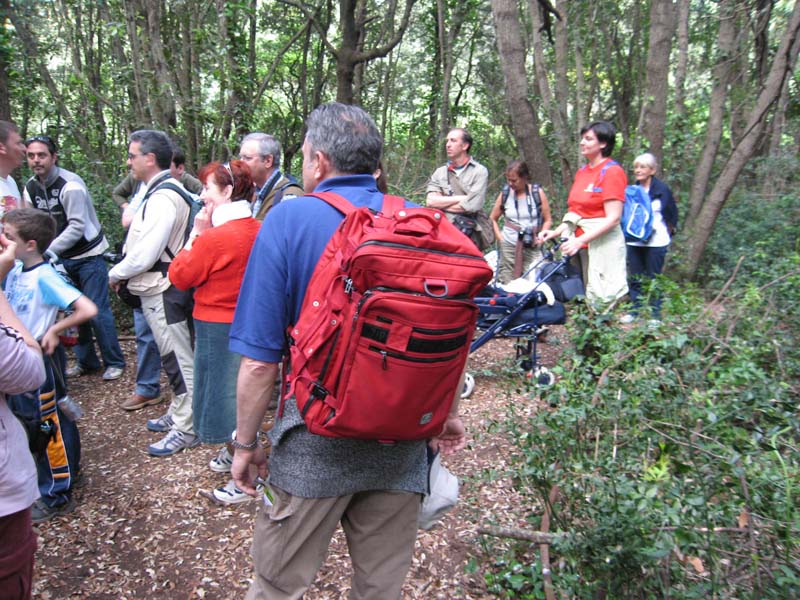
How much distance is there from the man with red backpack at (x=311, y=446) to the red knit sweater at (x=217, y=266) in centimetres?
148

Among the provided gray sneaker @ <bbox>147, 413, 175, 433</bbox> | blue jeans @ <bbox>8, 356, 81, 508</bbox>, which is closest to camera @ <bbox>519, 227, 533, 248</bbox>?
gray sneaker @ <bbox>147, 413, 175, 433</bbox>

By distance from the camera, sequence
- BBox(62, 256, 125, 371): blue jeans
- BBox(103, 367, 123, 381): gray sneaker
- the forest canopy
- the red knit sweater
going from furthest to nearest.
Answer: the forest canopy → BBox(103, 367, 123, 381): gray sneaker → BBox(62, 256, 125, 371): blue jeans → the red knit sweater

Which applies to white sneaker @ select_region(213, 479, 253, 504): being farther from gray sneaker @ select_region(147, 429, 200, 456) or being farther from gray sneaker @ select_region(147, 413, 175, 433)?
gray sneaker @ select_region(147, 413, 175, 433)

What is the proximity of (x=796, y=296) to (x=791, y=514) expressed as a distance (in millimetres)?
2789

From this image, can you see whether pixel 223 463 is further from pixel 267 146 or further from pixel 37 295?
pixel 267 146

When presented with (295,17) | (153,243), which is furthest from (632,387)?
(295,17)

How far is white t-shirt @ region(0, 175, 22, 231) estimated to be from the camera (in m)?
4.45

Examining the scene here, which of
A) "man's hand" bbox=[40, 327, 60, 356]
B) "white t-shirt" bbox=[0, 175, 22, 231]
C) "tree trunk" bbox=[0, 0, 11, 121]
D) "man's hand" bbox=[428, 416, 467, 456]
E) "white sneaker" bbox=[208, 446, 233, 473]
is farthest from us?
"tree trunk" bbox=[0, 0, 11, 121]

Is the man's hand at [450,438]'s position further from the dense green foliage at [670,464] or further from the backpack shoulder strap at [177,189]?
the backpack shoulder strap at [177,189]

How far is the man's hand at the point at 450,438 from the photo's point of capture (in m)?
2.12

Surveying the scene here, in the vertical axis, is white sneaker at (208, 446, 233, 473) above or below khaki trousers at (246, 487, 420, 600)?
below

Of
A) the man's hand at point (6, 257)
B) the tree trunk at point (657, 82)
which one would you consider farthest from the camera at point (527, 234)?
the man's hand at point (6, 257)

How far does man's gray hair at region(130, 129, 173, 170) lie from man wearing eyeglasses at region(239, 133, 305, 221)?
0.53 m

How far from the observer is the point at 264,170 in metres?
4.28
